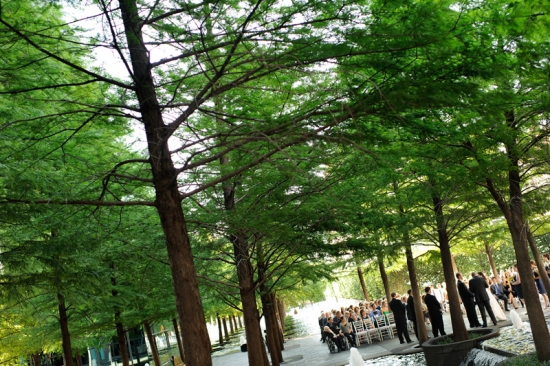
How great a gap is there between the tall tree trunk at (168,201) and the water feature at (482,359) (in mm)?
6731

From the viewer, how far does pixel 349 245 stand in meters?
13.3

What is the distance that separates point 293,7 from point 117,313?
1678 cm

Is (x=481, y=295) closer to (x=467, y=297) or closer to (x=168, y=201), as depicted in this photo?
(x=467, y=297)

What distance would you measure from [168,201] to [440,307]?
44.2ft

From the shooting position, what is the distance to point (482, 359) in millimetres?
12391

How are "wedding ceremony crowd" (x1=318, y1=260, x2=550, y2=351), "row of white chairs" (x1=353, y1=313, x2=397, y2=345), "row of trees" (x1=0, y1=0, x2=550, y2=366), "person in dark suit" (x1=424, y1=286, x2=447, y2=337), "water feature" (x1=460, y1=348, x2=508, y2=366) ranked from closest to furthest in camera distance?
"row of trees" (x1=0, y1=0, x2=550, y2=366), "water feature" (x1=460, y1=348, x2=508, y2=366), "person in dark suit" (x1=424, y1=286, x2=447, y2=337), "wedding ceremony crowd" (x1=318, y1=260, x2=550, y2=351), "row of white chairs" (x1=353, y1=313, x2=397, y2=345)

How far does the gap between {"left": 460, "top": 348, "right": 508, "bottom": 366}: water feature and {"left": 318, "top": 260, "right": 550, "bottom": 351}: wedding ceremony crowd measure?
166 inches

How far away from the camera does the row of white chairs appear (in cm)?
2536

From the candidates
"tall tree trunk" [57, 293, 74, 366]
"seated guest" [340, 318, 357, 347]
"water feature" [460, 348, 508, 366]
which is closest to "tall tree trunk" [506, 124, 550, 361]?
"water feature" [460, 348, 508, 366]

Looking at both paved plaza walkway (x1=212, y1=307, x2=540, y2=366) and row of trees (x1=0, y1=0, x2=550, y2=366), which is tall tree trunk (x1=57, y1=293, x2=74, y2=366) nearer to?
row of trees (x1=0, y1=0, x2=550, y2=366)

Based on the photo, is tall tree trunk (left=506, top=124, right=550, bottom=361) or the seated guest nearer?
tall tree trunk (left=506, top=124, right=550, bottom=361)

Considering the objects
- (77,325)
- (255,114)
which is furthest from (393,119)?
(77,325)

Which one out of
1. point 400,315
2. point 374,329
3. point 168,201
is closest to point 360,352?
point 400,315

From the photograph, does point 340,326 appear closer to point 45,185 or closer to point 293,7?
point 45,185
